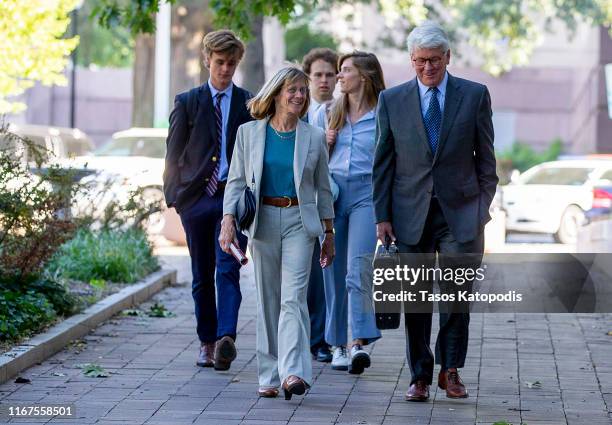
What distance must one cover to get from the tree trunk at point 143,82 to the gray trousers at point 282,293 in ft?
93.2

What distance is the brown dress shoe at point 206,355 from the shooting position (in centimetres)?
849

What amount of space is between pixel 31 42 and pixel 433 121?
41.5ft

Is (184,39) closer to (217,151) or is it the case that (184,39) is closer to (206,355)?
(217,151)

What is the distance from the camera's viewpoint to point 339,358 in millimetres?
8492

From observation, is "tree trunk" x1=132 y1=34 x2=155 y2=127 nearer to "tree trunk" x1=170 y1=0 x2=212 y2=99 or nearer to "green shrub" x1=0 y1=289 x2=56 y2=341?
"tree trunk" x1=170 y1=0 x2=212 y2=99

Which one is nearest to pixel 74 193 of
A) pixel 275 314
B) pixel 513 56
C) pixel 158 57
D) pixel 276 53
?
pixel 275 314

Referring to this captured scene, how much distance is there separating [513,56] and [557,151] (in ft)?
39.9

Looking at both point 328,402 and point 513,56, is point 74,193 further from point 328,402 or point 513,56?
point 513,56

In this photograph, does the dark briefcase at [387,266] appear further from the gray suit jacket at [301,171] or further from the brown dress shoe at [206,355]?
the brown dress shoe at [206,355]

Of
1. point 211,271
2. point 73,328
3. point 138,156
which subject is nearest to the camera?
point 211,271

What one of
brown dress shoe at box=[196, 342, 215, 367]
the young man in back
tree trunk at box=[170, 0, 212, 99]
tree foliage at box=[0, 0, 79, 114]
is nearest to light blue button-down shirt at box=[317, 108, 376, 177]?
the young man in back

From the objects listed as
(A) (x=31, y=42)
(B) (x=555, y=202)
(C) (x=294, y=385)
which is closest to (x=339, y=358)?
(C) (x=294, y=385)

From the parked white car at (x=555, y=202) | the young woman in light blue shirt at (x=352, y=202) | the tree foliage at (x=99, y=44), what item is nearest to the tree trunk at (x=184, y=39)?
the parked white car at (x=555, y=202)

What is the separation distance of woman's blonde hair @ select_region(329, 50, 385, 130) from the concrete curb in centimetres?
230
